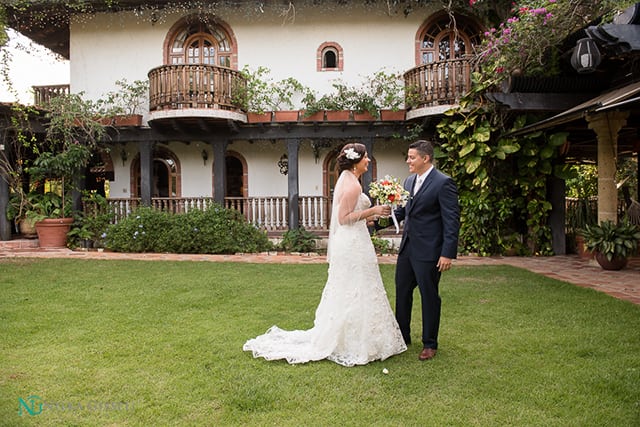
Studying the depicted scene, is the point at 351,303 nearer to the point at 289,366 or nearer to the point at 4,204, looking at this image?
the point at 289,366

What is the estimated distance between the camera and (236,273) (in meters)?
7.55

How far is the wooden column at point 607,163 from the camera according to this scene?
7.77 meters

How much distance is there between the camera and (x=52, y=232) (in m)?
10.9

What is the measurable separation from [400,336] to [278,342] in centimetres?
104

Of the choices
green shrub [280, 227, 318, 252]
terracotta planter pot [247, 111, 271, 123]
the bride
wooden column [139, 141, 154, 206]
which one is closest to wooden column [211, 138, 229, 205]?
terracotta planter pot [247, 111, 271, 123]

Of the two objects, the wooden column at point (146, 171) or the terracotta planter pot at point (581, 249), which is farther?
the wooden column at point (146, 171)

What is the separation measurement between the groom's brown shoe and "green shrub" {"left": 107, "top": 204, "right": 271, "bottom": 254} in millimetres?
7214

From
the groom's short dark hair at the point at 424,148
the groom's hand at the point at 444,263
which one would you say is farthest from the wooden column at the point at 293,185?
the groom's hand at the point at 444,263

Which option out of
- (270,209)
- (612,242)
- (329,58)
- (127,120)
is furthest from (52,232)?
(612,242)

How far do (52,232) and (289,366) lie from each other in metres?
9.71

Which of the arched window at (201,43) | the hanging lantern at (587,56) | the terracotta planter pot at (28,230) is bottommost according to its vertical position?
the terracotta planter pot at (28,230)

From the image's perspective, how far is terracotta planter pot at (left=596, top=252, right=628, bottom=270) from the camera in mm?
7422

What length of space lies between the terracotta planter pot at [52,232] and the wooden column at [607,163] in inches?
453

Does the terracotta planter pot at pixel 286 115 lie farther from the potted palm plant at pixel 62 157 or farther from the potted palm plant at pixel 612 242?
the potted palm plant at pixel 612 242
